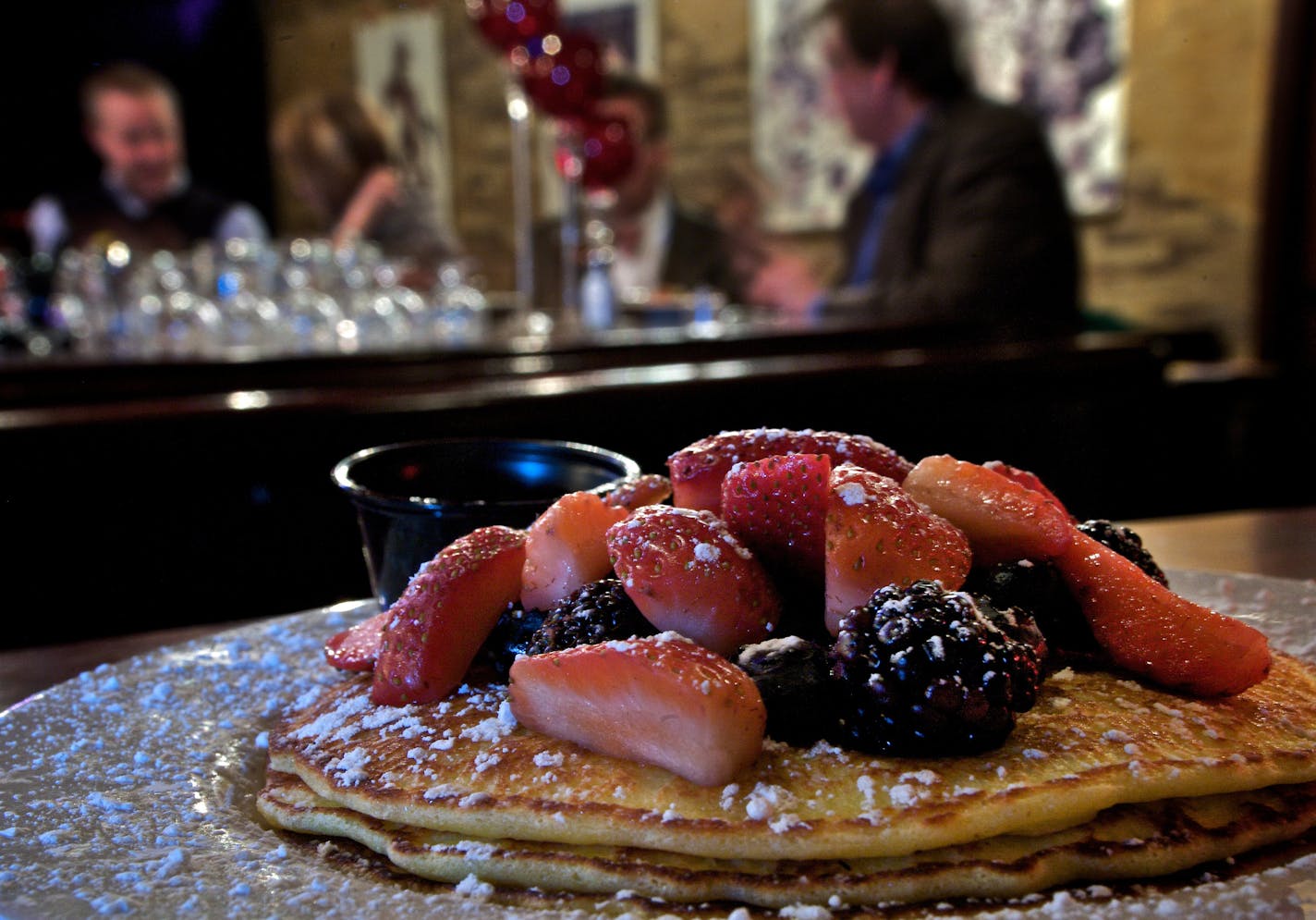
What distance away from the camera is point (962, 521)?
0.87m

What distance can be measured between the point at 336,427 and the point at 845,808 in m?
1.46

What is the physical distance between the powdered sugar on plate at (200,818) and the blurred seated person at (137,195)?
228 inches

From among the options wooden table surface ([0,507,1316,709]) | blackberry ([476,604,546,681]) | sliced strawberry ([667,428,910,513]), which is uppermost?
sliced strawberry ([667,428,910,513])

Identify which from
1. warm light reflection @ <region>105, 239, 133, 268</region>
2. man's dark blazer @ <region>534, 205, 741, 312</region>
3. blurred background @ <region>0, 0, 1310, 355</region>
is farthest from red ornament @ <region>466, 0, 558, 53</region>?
man's dark blazer @ <region>534, 205, 741, 312</region>

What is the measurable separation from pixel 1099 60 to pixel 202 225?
502 cm

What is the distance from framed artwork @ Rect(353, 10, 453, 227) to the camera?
9.64 meters

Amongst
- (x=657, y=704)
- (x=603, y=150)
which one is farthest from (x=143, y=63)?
(x=657, y=704)

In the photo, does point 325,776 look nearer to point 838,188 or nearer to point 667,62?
point 838,188

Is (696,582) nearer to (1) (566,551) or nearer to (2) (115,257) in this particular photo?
(1) (566,551)

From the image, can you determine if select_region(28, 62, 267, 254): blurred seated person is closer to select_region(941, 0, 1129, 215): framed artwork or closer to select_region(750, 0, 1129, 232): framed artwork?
select_region(750, 0, 1129, 232): framed artwork

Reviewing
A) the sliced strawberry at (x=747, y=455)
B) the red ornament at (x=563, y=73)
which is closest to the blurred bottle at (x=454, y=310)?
the red ornament at (x=563, y=73)

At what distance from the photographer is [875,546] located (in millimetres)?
779

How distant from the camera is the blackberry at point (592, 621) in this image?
79 centimetres

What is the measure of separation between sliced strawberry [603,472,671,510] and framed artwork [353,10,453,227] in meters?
9.01
